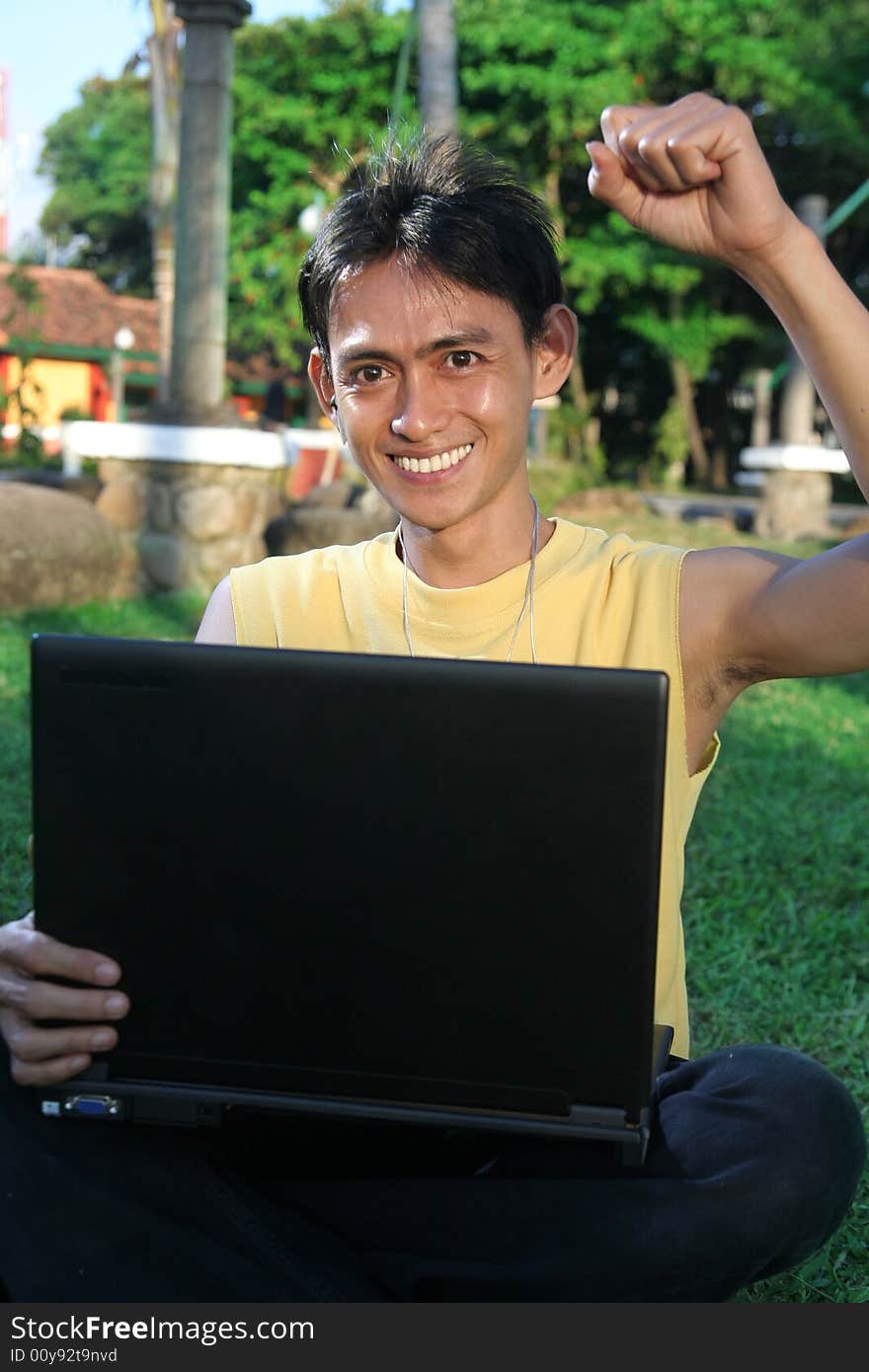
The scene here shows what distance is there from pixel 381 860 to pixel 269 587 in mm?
749

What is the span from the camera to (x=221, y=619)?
196 centimetres

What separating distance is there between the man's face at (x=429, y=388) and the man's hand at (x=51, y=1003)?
71 centimetres

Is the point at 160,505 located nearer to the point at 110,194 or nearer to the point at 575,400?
the point at 575,400

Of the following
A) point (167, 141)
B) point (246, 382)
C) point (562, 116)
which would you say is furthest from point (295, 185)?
point (167, 141)

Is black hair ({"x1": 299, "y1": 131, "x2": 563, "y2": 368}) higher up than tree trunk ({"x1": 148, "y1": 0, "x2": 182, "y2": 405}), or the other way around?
tree trunk ({"x1": 148, "y1": 0, "x2": 182, "y2": 405})

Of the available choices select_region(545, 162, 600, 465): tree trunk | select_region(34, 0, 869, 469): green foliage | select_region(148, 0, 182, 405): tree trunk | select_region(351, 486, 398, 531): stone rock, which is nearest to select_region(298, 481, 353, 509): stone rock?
select_region(351, 486, 398, 531): stone rock

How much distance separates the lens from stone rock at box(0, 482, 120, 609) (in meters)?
6.39

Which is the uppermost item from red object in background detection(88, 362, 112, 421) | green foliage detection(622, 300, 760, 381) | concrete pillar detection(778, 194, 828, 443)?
green foliage detection(622, 300, 760, 381)

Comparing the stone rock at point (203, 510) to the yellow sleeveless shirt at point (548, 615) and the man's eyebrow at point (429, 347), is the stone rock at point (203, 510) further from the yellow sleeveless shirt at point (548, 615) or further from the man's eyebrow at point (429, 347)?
the man's eyebrow at point (429, 347)

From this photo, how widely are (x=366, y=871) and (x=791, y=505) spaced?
407 inches

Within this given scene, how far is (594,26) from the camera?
70.0 feet

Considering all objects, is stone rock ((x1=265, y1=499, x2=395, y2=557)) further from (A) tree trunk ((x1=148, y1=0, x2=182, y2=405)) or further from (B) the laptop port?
(A) tree trunk ((x1=148, y1=0, x2=182, y2=405))

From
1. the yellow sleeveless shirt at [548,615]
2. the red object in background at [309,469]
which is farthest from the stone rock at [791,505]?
the yellow sleeveless shirt at [548,615]
